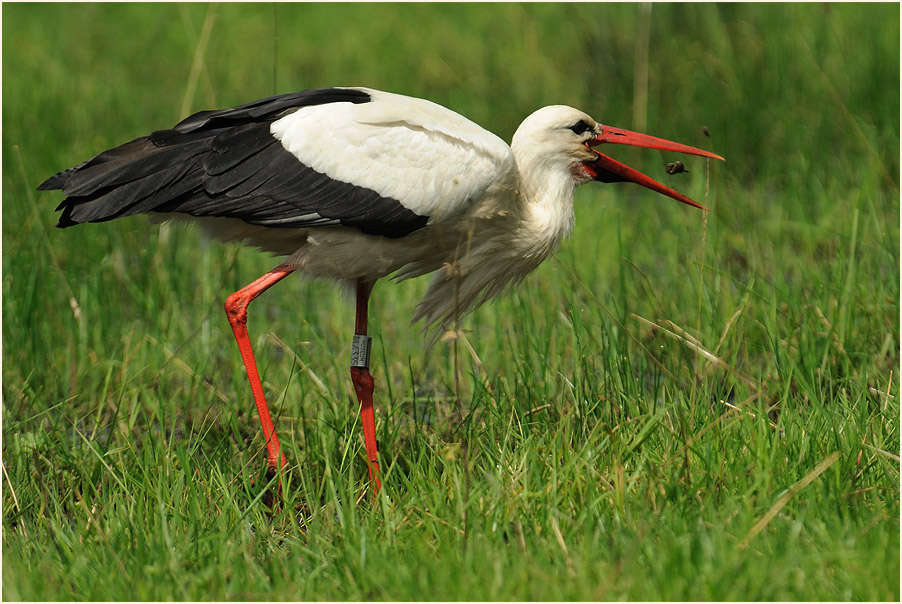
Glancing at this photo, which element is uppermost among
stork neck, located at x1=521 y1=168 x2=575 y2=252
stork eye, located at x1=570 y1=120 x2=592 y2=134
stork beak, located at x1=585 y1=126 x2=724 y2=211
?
stork eye, located at x1=570 y1=120 x2=592 y2=134

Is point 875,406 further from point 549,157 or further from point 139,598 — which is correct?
point 139,598

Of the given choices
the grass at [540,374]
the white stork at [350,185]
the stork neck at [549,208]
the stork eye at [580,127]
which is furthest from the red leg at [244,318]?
the stork eye at [580,127]

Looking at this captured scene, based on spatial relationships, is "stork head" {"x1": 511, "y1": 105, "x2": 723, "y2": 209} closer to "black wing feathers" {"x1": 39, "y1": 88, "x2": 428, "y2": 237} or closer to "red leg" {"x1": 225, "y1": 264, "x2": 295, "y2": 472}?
"black wing feathers" {"x1": 39, "y1": 88, "x2": 428, "y2": 237}

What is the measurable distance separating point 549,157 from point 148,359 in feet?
6.37

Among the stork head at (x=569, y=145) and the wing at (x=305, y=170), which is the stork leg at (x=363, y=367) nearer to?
the wing at (x=305, y=170)

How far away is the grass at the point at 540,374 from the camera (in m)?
2.85

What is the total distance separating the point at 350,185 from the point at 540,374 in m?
1.05

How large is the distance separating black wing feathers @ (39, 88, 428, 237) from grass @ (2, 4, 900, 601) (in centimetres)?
61

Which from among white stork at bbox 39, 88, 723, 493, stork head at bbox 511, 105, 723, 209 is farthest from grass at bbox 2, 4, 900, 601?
stork head at bbox 511, 105, 723, 209

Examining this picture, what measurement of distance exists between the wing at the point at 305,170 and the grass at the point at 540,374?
0.54 metres

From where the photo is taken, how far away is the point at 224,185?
367 cm

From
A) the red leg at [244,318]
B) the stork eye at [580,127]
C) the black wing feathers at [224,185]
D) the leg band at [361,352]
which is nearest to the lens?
the black wing feathers at [224,185]

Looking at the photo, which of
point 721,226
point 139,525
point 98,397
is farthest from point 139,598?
point 721,226

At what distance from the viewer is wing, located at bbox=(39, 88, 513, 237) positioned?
12.0ft
